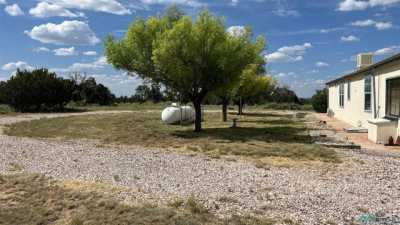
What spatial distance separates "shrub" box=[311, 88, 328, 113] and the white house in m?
16.9

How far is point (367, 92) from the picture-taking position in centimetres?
1725

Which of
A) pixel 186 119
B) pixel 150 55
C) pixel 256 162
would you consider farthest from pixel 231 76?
pixel 256 162

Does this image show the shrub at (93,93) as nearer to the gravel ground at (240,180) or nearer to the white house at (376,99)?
the white house at (376,99)

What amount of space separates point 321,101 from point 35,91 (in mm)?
29367

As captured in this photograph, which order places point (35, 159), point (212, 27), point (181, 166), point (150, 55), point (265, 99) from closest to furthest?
point (181, 166) → point (35, 159) → point (212, 27) → point (150, 55) → point (265, 99)

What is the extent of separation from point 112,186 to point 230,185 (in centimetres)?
221

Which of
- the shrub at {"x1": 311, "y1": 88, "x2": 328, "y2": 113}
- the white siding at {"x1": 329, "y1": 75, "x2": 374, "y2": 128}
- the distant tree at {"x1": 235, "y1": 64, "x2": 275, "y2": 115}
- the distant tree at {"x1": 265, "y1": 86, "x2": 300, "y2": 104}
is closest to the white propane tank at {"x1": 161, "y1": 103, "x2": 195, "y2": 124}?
the distant tree at {"x1": 235, "y1": 64, "x2": 275, "y2": 115}

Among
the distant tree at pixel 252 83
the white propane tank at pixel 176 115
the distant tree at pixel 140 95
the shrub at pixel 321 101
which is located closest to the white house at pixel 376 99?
the distant tree at pixel 252 83

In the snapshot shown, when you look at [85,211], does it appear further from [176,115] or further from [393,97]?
[176,115]

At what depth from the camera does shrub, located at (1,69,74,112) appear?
4192 cm

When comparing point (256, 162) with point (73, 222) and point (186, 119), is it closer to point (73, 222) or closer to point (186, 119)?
point (73, 222)

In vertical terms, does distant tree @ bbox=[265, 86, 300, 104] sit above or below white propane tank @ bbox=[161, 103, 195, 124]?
above

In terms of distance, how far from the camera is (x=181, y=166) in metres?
9.72

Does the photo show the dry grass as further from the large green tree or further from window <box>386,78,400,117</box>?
the large green tree
